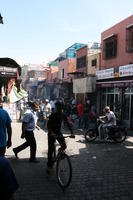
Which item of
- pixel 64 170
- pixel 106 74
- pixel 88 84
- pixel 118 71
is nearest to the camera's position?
pixel 64 170

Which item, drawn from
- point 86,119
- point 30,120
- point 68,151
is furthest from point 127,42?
point 30,120

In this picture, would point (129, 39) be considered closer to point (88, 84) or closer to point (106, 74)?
point (106, 74)

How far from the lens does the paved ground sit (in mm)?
4654

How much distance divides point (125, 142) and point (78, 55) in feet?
65.6

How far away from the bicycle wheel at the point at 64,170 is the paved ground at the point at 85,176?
0.47 ft

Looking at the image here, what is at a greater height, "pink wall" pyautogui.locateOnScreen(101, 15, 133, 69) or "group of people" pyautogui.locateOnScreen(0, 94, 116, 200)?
"pink wall" pyautogui.locateOnScreen(101, 15, 133, 69)

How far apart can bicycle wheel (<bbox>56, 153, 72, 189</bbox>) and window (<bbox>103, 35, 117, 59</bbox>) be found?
1530 cm

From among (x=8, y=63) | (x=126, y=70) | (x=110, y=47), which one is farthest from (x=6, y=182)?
(x=110, y=47)

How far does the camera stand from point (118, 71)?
17.1 meters

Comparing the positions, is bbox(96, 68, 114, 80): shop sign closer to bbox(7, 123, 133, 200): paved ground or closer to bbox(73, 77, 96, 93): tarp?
bbox(73, 77, 96, 93): tarp

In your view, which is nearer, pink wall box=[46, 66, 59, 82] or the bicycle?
the bicycle

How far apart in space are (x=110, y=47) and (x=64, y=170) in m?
16.5

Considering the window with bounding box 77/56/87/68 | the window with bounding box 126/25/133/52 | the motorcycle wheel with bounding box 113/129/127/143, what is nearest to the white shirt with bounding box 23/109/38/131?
the motorcycle wheel with bounding box 113/129/127/143

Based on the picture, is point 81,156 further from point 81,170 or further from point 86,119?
point 86,119
